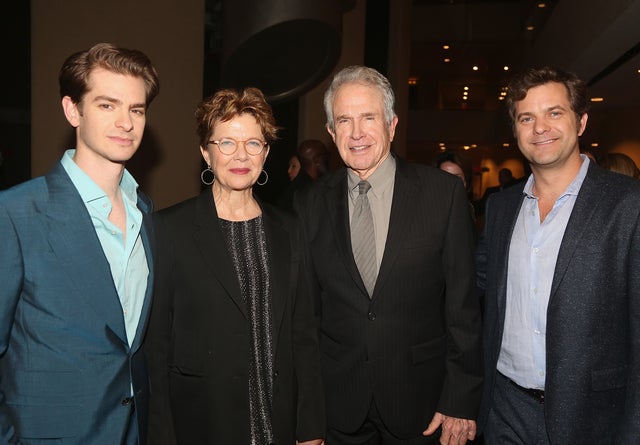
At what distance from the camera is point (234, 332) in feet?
6.77

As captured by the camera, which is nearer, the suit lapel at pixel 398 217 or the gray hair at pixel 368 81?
the suit lapel at pixel 398 217

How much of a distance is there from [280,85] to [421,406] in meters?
3.43

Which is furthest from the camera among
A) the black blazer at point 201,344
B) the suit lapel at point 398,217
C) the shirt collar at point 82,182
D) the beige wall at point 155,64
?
the beige wall at point 155,64

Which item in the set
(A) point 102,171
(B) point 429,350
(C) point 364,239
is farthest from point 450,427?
(A) point 102,171

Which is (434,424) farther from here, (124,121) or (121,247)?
(124,121)

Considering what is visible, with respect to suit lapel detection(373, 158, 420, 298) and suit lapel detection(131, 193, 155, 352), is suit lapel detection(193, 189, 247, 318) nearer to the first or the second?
suit lapel detection(131, 193, 155, 352)

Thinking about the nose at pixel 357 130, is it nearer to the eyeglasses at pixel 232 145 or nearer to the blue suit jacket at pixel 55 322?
the eyeglasses at pixel 232 145

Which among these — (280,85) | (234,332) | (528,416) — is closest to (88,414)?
(234,332)

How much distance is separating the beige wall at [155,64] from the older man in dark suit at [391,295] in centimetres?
238

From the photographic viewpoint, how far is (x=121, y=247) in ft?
6.16

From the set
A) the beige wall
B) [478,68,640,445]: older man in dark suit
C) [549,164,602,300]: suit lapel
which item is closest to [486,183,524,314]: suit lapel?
[478,68,640,445]: older man in dark suit

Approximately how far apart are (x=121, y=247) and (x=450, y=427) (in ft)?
4.89

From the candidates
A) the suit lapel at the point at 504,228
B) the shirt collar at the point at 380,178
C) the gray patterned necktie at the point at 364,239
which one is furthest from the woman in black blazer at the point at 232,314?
the suit lapel at the point at 504,228

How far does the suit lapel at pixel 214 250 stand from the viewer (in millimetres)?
2072
